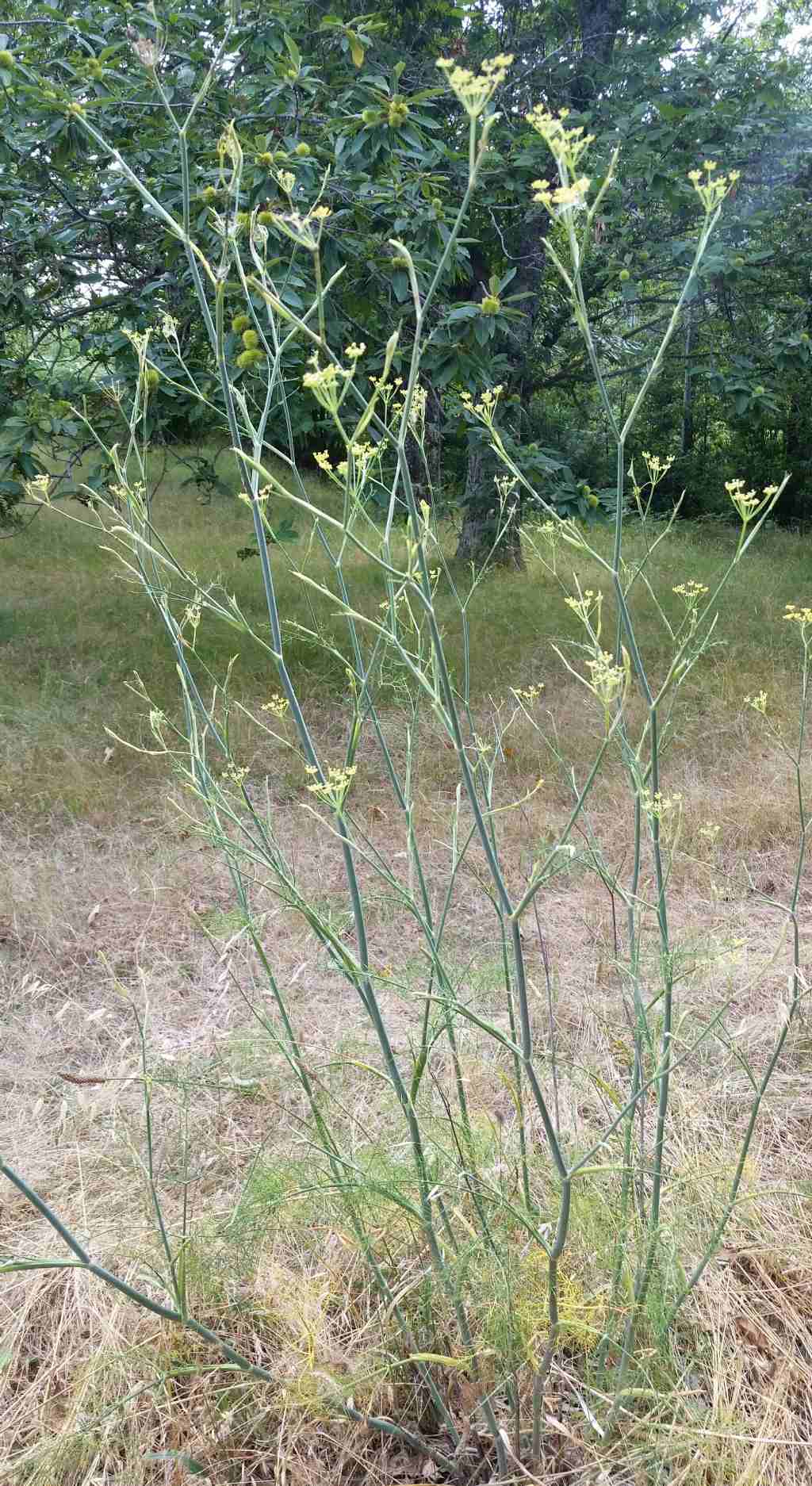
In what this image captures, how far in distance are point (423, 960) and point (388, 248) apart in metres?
2.54

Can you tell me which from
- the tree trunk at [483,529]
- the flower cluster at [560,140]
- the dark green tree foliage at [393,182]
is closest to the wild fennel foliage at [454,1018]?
the flower cluster at [560,140]

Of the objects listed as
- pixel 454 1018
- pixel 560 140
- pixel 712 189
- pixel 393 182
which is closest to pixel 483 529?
pixel 393 182

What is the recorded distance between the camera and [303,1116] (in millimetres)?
2125

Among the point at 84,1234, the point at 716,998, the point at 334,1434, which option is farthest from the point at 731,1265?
the point at 84,1234

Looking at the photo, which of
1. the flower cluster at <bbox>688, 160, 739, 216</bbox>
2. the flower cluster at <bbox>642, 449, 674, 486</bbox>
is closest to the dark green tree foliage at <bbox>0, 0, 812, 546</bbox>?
the flower cluster at <bbox>642, 449, 674, 486</bbox>

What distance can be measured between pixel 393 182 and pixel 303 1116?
3.00m

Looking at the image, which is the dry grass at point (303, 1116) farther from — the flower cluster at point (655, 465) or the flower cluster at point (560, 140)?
the flower cluster at point (560, 140)

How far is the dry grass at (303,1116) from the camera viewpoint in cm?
138

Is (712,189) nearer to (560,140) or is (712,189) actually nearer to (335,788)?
(560,140)

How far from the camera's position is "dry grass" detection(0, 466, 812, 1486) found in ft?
4.51

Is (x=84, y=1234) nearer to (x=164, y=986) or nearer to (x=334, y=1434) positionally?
(x=334, y=1434)

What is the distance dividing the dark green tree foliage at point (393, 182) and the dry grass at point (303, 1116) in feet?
4.50

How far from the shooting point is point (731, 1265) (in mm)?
1652

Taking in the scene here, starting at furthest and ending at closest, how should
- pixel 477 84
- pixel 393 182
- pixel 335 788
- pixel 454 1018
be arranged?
pixel 393 182 < pixel 454 1018 < pixel 335 788 < pixel 477 84
